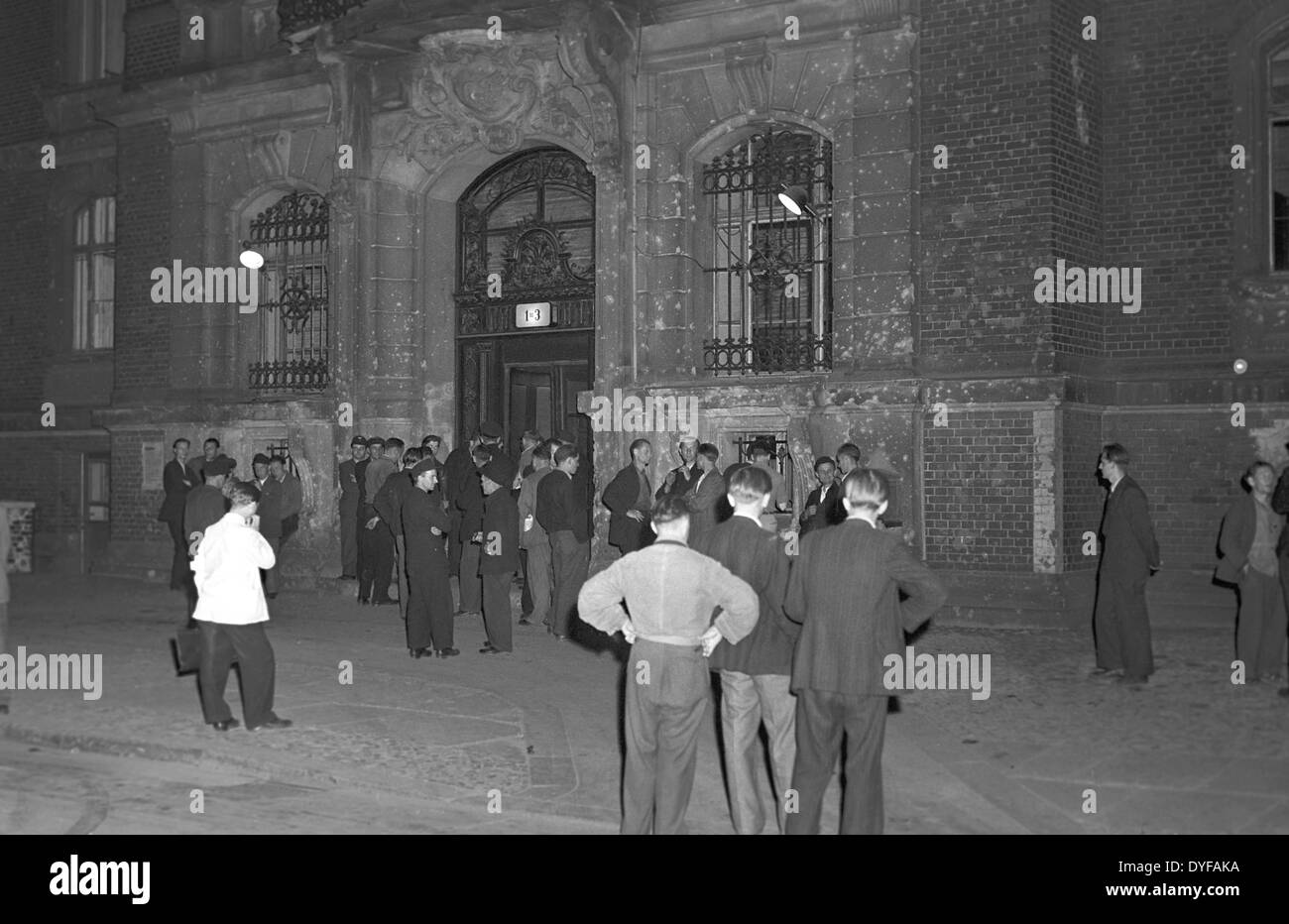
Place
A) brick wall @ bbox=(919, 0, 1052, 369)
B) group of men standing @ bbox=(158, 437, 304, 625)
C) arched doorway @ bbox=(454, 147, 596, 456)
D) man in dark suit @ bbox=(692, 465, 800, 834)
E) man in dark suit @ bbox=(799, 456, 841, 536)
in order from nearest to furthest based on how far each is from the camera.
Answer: man in dark suit @ bbox=(692, 465, 800, 834) → man in dark suit @ bbox=(799, 456, 841, 536) → group of men standing @ bbox=(158, 437, 304, 625) → brick wall @ bbox=(919, 0, 1052, 369) → arched doorway @ bbox=(454, 147, 596, 456)

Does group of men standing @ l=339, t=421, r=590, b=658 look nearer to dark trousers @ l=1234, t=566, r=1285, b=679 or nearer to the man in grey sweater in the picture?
dark trousers @ l=1234, t=566, r=1285, b=679

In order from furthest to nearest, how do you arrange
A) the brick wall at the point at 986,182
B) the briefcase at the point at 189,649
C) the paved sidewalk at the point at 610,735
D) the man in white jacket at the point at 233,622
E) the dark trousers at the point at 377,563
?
1. the dark trousers at the point at 377,563
2. the brick wall at the point at 986,182
3. the briefcase at the point at 189,649
4. the man in white jacket at the point at 233,622
5. the paved sidewalk at the point at 610,735

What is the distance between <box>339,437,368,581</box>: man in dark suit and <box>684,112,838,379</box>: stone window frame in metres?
4.07

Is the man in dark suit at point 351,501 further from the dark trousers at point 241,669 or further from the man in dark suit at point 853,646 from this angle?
the man in dark suit at point 853,646

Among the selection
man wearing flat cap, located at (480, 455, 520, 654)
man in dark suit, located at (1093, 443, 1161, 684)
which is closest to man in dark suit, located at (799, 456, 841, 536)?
man in dark suit, located at (1093, 443, 1161, 684)

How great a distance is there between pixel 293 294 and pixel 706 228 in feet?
20.0

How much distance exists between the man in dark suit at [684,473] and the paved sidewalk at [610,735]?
163 cm

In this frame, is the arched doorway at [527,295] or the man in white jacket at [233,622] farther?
the arched doorway at [527,295]

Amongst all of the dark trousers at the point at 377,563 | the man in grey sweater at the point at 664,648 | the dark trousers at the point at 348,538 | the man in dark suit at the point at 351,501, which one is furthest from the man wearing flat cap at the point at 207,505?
the man in grey sweater at the point at 664,648

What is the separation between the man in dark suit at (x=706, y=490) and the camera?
44.4ft

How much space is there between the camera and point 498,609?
13055 mm

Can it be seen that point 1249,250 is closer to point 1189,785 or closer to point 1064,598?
point 1064,598

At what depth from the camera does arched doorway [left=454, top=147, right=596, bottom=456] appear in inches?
699
